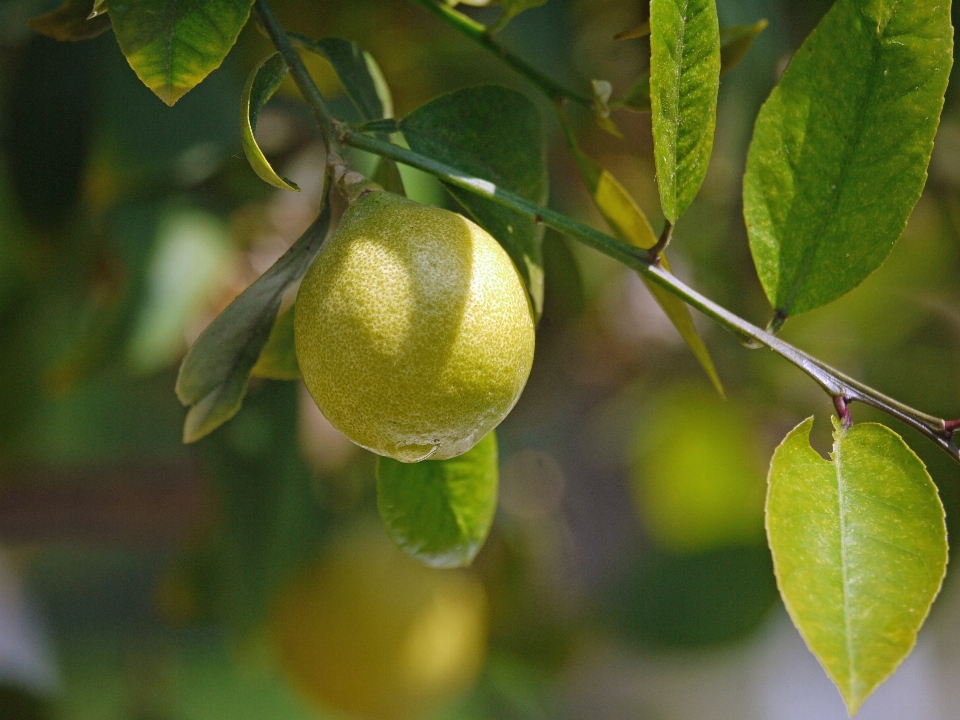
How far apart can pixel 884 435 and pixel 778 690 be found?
138cm

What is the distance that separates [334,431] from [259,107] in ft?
1.75

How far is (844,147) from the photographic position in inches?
14.9

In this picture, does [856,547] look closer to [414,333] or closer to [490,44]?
[414,333]

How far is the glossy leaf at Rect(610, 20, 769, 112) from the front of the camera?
461mm

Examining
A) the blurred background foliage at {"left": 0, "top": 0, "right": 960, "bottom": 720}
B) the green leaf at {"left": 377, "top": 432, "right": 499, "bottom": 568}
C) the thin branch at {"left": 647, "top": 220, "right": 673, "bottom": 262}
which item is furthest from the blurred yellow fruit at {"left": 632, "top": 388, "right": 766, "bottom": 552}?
the thin branch at {"left": 647, "top": 220, "right": 673, "bottom": 262}

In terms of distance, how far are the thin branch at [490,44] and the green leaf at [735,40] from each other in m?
0.08

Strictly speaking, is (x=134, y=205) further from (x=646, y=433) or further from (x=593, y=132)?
(x=646, y=433)

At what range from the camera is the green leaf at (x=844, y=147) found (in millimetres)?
352

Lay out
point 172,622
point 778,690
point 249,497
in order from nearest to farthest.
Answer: point 249,497 < point 172,622 < point 778,690

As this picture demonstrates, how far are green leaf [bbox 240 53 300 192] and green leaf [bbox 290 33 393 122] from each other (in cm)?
8

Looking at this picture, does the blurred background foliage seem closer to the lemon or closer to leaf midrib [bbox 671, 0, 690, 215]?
the lemon

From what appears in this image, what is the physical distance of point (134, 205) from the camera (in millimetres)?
690

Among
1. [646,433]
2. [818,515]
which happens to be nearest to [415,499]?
[818,515]

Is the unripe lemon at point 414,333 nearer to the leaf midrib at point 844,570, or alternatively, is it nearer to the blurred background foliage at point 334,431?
the leaf midrib at point 844,570
